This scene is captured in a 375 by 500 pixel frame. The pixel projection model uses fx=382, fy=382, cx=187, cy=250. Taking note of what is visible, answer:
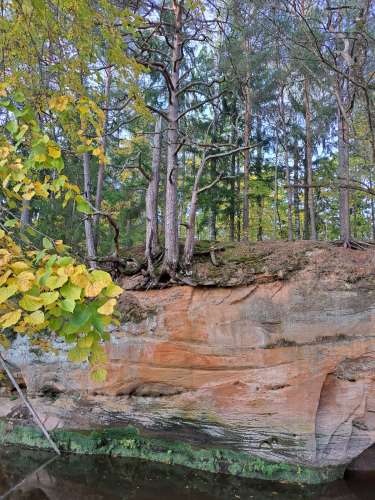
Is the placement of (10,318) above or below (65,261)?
below

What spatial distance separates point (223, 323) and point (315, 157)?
10647 mm

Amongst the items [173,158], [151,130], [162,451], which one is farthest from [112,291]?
[151,130]

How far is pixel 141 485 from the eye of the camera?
6.05 metres

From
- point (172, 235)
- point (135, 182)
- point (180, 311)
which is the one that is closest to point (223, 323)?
point (180, 311)

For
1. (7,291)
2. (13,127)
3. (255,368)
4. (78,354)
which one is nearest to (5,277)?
(7,291)

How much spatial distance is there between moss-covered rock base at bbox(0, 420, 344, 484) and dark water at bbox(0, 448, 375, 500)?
14cm

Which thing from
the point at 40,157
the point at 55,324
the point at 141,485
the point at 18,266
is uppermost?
the point at 40,157

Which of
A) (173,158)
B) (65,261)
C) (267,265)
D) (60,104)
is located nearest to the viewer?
(65,261)

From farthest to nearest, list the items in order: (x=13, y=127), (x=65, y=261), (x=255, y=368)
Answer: (x=255, y=368), (x=13, y=127), (x=65, y=261)

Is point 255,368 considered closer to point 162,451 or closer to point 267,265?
point 267,265

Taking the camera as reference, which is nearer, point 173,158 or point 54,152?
point 54,152

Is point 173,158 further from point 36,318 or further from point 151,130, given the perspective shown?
point 36,318

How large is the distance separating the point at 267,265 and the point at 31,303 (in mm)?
5873

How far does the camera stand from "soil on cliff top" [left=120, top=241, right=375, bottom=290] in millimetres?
6516
